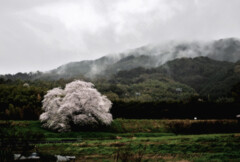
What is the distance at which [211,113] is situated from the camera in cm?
6000

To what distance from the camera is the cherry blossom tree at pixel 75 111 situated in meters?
43.4

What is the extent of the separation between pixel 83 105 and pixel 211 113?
3257 cm

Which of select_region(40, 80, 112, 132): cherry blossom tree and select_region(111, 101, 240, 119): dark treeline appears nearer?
select_region(40, 80, 112, 132): cherry blossom tree

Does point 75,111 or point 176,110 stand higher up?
point 75,111

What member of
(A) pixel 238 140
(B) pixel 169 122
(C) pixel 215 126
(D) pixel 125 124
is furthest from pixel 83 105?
(A) pixel 238 140

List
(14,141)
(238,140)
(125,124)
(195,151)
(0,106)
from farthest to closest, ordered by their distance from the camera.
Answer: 1. (0,106)
2. (125,124)
3. (238,140)
4. (195,151)
5. (14,141)

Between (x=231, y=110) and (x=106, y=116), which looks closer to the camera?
(x=106, y=116)

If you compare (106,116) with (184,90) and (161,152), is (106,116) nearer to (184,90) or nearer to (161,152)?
(161,152)

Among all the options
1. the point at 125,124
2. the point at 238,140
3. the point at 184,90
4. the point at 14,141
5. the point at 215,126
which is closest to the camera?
the point at 14,141

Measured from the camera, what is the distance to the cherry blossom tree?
4344cm

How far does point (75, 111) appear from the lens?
148 feet

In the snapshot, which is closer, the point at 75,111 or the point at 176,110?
the point at 75,111

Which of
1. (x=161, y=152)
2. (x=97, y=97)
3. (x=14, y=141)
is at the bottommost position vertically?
(x=161, y=152)

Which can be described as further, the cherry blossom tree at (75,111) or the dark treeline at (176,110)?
the dark treeline at (176,110)
